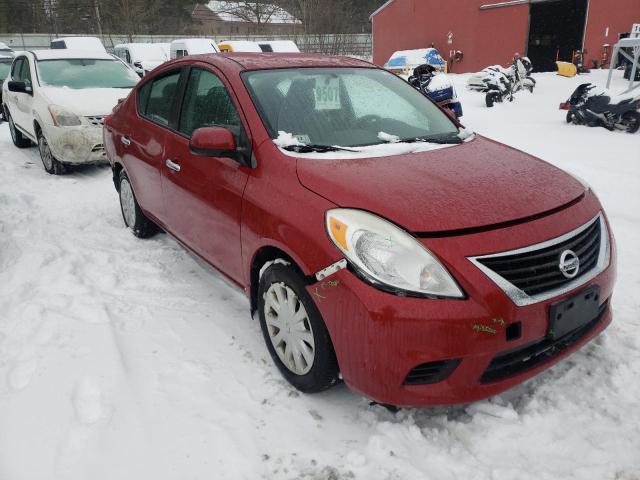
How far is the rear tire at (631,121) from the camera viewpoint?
8234 mm

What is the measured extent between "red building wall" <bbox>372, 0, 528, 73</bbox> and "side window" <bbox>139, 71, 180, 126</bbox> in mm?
20966

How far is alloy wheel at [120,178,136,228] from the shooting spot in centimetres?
460

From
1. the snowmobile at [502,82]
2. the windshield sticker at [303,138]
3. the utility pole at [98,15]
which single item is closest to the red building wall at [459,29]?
the snowmobile at [502,82]

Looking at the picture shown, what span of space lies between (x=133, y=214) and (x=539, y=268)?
366cm

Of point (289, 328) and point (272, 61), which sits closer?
point (289, 328)

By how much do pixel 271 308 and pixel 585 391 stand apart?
1.60 m

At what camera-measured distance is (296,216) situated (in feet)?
7.57

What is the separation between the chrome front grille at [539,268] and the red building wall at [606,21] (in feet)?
65.3

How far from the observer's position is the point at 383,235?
6.81ft

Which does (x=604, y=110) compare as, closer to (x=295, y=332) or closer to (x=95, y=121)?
(x=95, y=121)

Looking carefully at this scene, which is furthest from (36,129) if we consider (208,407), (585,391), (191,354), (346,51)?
(346,51)

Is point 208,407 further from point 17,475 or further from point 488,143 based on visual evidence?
point 488,143

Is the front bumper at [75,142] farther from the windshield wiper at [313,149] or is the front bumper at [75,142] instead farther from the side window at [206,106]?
the windshield wiper at [313,149]

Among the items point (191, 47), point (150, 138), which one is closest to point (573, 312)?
point (150, 138)
